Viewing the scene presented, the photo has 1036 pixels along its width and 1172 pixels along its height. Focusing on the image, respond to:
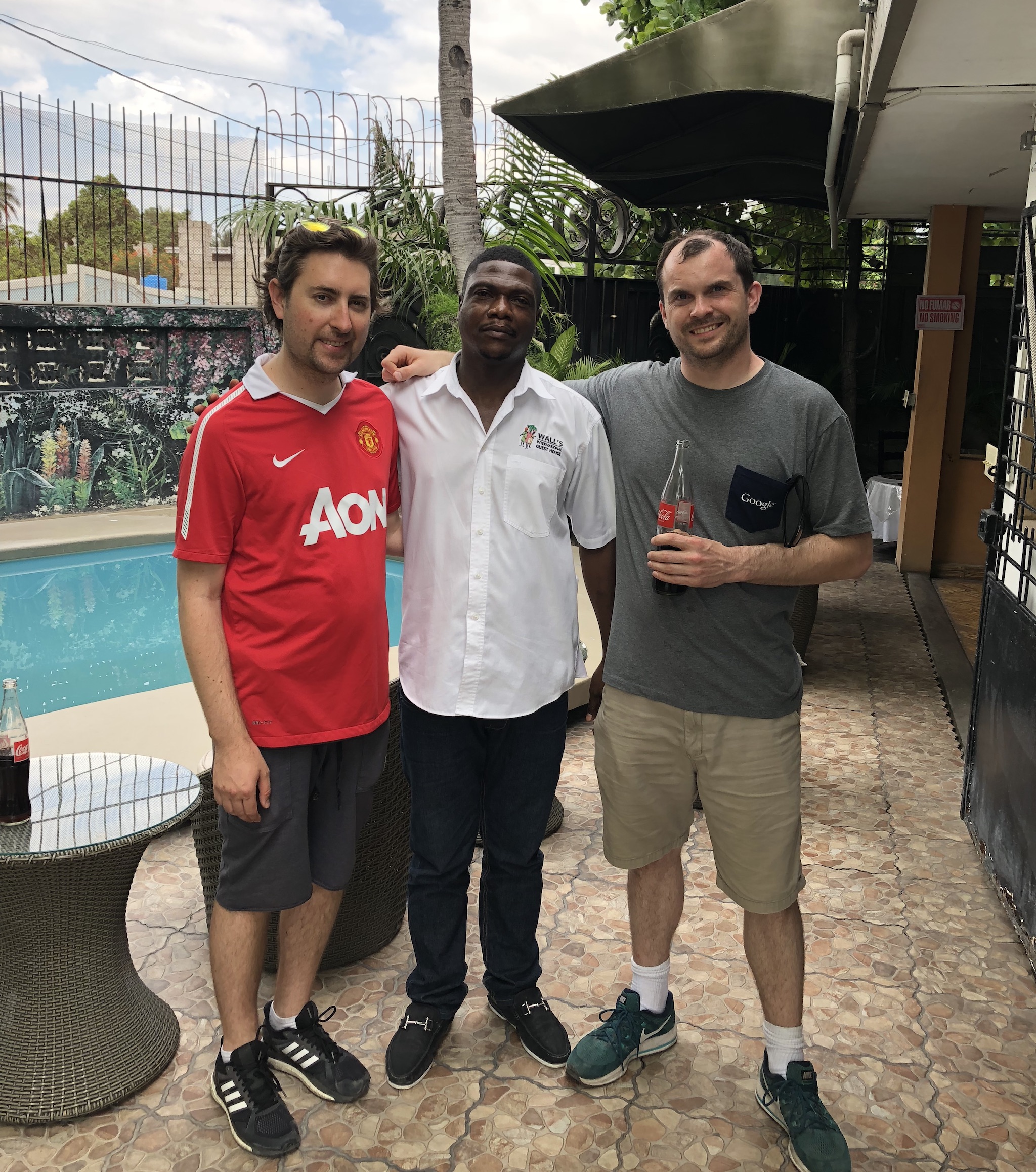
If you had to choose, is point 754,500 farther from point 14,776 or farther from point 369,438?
point 14,776

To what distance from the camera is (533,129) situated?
604cm

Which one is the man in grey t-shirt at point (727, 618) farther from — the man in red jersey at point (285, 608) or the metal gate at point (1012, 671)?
the metal gate at point (1012, 671)

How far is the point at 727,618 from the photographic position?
2334 mm

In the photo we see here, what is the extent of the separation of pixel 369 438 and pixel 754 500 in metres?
0.88

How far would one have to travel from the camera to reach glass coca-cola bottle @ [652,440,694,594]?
7.54 feet

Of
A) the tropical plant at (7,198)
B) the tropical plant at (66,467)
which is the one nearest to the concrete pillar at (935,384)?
the tropical plant at (66,467)

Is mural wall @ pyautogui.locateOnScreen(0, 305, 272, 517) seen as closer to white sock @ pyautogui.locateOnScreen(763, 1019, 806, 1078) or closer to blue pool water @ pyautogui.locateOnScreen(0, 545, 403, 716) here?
blue pool water @ pyautogui.locateOnScreen(0, 545, 403, 716)

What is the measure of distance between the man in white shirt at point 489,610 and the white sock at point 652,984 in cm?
23

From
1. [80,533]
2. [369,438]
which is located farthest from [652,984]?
[80,533]

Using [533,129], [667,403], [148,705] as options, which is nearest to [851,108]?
[533,129]

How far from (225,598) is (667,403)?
3.58ft

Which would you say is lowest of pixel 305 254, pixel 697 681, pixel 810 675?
pixel 810 675

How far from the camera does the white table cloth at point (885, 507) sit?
379 inches

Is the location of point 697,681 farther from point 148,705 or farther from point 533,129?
point 533,129
